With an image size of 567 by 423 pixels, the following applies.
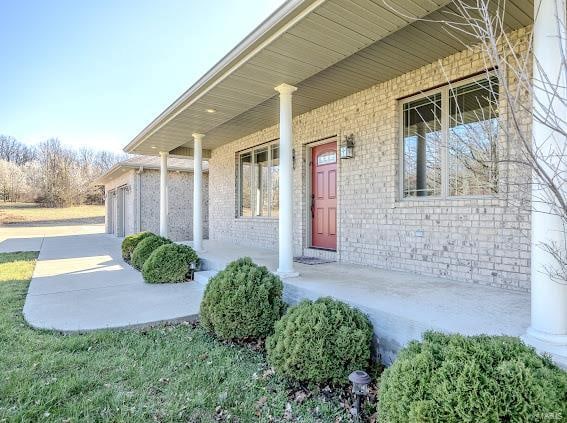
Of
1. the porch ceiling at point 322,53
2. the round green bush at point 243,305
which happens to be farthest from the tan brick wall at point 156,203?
the round green bush at point 243,305

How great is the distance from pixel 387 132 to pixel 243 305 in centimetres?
342

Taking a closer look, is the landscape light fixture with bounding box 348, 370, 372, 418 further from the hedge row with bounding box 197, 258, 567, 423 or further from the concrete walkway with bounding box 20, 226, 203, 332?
the concrete walkway with bounding box 20, 226, 203, 332

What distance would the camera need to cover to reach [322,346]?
2883mm

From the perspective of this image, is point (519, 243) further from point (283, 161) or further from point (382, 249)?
point (283, 161)

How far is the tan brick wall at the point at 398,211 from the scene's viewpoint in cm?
412

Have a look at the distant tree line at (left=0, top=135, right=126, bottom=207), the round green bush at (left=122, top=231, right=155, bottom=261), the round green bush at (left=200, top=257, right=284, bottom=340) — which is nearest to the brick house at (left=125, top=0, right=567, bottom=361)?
the round green bush at (left=200, top=257, right=284, bottom=340)

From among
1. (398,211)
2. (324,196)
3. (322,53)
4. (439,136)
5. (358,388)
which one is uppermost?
(322,53)

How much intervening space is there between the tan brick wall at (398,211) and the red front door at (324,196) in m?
0.21

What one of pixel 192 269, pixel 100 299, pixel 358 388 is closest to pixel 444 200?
pixel 358 388

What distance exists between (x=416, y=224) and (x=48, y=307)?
17.4ft

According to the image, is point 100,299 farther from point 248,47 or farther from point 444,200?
point 444,200

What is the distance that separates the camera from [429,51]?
4.50 m

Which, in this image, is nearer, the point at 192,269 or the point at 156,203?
the point at 192,269

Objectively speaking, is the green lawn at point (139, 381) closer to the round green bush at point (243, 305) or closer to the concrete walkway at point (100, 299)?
the round green bush at point (243, 305)
